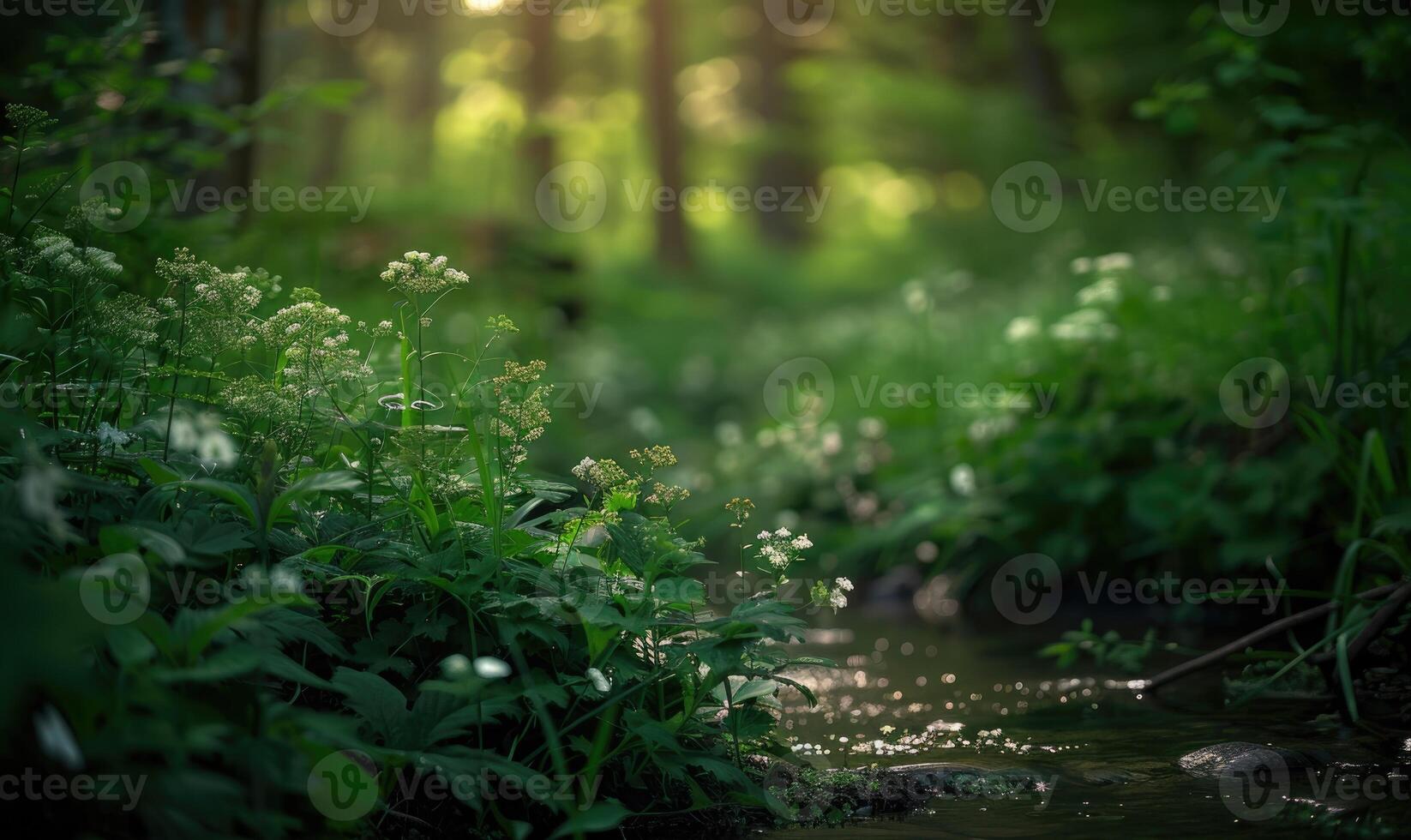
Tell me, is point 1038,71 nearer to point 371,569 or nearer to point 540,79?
point 540,79

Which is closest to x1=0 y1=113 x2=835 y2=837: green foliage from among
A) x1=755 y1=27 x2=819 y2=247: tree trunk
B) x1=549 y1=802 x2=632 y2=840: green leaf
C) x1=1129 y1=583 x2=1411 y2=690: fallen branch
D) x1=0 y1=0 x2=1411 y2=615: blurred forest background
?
x1=549 y1=802 x2=632 y2=840: green leaf

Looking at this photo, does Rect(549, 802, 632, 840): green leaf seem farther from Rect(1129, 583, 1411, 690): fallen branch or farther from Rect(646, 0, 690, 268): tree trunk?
Rect(646, 0, 690, 268): tree trunk

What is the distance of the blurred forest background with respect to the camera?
3887 millimetres

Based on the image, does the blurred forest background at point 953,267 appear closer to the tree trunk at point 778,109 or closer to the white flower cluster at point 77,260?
the white flower cluster at point 77,260

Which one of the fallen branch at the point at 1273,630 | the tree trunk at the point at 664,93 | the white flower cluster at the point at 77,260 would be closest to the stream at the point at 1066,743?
the fallen branch at the point at 1273,630

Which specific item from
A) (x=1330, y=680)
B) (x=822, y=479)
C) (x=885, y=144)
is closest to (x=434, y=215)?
(x=822, y=479)

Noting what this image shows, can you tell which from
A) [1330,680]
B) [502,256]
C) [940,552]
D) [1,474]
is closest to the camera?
[1,474]

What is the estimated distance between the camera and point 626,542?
2.21 meters

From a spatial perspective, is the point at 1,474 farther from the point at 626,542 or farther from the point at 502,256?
the point at 502,256

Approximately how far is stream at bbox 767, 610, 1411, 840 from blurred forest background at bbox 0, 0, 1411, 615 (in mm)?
845

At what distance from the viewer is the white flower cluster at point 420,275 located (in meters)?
2.32

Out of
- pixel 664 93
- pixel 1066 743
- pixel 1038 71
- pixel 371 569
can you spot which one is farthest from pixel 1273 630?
pixel 664 93

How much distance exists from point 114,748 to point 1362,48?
4.40 m

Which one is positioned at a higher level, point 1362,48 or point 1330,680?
point 1362,48
